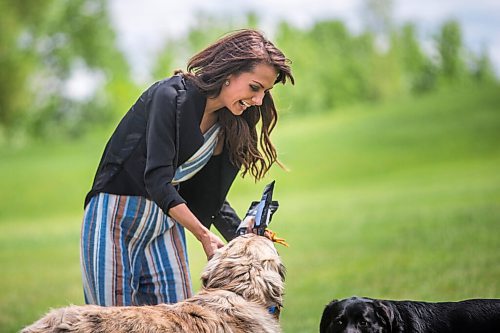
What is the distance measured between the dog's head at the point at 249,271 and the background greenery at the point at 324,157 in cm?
175

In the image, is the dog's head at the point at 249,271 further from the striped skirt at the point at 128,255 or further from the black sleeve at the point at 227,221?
the black sleeve at the point at 227,221

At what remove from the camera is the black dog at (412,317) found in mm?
5441

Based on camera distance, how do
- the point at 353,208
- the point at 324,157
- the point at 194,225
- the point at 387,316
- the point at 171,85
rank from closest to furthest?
the point at 194,225, the point at 171,85, the point at 387,316, the point at 353,208, the point at 324,157

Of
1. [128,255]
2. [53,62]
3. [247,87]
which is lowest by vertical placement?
[128,255]

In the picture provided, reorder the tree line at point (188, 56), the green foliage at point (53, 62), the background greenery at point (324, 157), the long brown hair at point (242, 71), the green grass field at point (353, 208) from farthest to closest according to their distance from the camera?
the tree line at point (188, 56)
the green foliage at point (53, 62)
the background greenery at point (324, 157)
the green grass field at point (353, 208)
the long brown hair at point (242, 71)

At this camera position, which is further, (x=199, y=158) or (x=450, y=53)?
(x=450, y=53)

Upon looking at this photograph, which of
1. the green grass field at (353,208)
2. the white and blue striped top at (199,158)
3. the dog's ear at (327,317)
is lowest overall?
the dog's ear at (327,317)

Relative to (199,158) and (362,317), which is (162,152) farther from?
(362,317)

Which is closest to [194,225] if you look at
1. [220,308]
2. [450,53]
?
[220,308]

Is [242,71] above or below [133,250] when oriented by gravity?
above

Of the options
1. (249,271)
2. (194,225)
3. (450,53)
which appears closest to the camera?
(249,271)

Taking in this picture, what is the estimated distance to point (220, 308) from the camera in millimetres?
4379

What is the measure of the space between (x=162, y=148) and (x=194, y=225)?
18.7 inches

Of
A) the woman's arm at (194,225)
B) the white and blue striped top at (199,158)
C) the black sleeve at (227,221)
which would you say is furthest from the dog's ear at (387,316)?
the white and blue striped top at (199,158)
